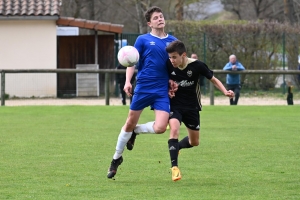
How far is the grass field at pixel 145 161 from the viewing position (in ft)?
22.8

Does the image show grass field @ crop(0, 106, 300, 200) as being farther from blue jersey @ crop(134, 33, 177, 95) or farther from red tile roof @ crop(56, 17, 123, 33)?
red tile roof @ crop(56, 17, 123, 33)

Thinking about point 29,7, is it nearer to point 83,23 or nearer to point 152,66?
point 83,23

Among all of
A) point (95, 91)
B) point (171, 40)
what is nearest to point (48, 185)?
point (171, 40)

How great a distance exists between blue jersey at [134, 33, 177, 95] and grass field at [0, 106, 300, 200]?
1001mm

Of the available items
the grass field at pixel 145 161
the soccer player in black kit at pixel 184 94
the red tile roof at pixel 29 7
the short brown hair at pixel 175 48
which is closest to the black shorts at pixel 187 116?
the soccer player in black kit at pixel 184 94

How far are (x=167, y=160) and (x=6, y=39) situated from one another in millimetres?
16959

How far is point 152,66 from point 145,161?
6.02 feet

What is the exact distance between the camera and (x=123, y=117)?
1633cm

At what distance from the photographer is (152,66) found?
7781 millimetres

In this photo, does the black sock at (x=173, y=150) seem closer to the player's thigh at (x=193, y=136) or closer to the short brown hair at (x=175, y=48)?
the player's thigh at (x=193, y=136)

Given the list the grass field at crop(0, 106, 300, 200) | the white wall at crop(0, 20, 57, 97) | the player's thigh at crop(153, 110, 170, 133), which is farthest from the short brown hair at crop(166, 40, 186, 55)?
the white wall at crop(0, 20, 57, 97)

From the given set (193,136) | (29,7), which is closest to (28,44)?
(29,7)

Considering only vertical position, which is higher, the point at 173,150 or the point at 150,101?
the point at 150,101

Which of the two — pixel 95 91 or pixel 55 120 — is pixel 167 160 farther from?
pixel 95 91
